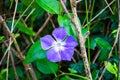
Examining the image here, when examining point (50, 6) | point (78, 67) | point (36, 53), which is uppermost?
point (50, 6)

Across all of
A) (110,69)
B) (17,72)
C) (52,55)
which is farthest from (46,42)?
(17,72)

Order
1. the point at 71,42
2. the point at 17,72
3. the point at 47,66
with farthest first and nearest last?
the point at 17,72, the point at 47,66, the point at 71,42

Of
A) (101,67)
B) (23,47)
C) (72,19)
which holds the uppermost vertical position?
(72,19)

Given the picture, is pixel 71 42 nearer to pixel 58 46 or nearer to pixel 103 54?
pixel 58 46

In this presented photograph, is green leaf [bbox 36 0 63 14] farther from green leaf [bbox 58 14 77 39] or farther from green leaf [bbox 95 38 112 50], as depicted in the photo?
green leaf [bbox 95 38 112 50]

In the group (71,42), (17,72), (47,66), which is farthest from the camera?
(17,72)

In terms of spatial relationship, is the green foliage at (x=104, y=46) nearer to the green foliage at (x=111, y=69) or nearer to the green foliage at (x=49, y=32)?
the green foliage at (x=49, y=32)

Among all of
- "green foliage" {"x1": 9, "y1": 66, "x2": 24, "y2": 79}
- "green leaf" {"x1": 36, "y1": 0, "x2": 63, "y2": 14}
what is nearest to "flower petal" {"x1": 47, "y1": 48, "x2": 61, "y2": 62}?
"green leaf" {"x1": 36, "y1": 0, "x2": 63, "y2": 14}

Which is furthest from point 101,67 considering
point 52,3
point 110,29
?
point 52,3

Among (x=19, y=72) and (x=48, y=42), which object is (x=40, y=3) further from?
(x=19, y=72)
